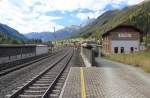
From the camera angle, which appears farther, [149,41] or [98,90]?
[149,41]

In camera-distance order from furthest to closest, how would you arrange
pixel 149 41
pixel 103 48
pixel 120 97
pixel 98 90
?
pixel 103 48
pixel 149 41
pixel 98 90
pixel 120 97

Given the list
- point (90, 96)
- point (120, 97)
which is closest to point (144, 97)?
point (120, 97)

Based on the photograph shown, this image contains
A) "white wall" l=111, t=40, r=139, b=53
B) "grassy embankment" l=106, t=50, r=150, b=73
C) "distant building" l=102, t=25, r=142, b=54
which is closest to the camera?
"grassy embankment" l=106, t=50, r=150, b=73

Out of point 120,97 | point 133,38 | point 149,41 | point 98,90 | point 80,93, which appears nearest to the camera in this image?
point 120,97

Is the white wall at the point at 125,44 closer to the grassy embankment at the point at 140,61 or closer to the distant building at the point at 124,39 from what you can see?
the distant building at the point at 124,39

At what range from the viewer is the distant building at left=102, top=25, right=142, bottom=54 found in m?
80.9

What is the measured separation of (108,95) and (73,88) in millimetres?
2524

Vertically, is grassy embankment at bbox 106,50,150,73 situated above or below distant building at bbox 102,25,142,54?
below

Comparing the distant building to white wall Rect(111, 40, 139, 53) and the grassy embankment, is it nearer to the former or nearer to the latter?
white wall Rect(111, 40, 139, 53)

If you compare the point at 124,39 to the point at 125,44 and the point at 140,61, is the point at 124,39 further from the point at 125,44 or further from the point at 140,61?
the point at 140,61

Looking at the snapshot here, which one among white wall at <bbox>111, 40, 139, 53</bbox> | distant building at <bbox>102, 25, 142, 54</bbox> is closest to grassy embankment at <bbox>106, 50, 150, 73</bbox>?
distant building at <bbox>102, 25, 142, 54</bbox>

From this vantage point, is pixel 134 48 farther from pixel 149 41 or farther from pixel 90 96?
pixel 90 96

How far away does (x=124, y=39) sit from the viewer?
267ft

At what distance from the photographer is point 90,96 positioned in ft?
46.6
